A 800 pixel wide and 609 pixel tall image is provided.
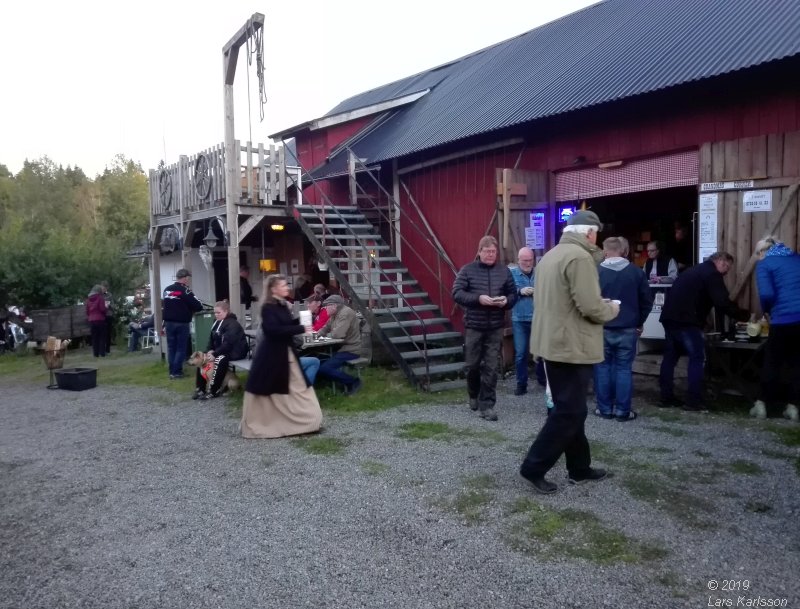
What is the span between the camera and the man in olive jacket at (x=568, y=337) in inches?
172

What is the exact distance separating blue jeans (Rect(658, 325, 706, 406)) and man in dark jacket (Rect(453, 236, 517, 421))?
1698 millimetres

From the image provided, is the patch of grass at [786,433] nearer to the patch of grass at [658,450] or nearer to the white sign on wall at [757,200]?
the patch of grass at [658,450]

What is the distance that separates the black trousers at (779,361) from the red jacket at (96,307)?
1240 centimetres

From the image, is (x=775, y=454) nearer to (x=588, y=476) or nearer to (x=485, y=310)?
(x=588, y=476)

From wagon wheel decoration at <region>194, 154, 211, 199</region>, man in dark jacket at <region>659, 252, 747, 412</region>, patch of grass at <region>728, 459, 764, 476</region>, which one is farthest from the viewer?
wagon wheel decoration at <region>194, 154, 211, 199</region>

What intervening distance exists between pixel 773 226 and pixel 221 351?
6.65 metres

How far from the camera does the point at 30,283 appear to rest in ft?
51.3

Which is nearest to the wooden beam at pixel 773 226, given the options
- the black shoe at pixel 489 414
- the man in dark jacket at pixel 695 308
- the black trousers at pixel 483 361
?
the man in dark jacket at pixel 695 308

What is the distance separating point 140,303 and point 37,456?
11636 millimetres

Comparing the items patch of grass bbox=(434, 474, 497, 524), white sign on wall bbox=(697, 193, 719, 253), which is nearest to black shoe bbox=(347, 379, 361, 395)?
patch of grass bbox=(434, 474, 497, 524)

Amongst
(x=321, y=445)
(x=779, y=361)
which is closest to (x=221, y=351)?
(x=321, y=445)

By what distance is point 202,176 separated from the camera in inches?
470

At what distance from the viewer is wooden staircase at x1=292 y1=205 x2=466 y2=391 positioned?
8.54 meters

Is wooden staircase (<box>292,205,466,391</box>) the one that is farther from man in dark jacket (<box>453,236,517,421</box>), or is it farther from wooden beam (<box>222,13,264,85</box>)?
wooden beam (<box>222,13,264,85</box>)
